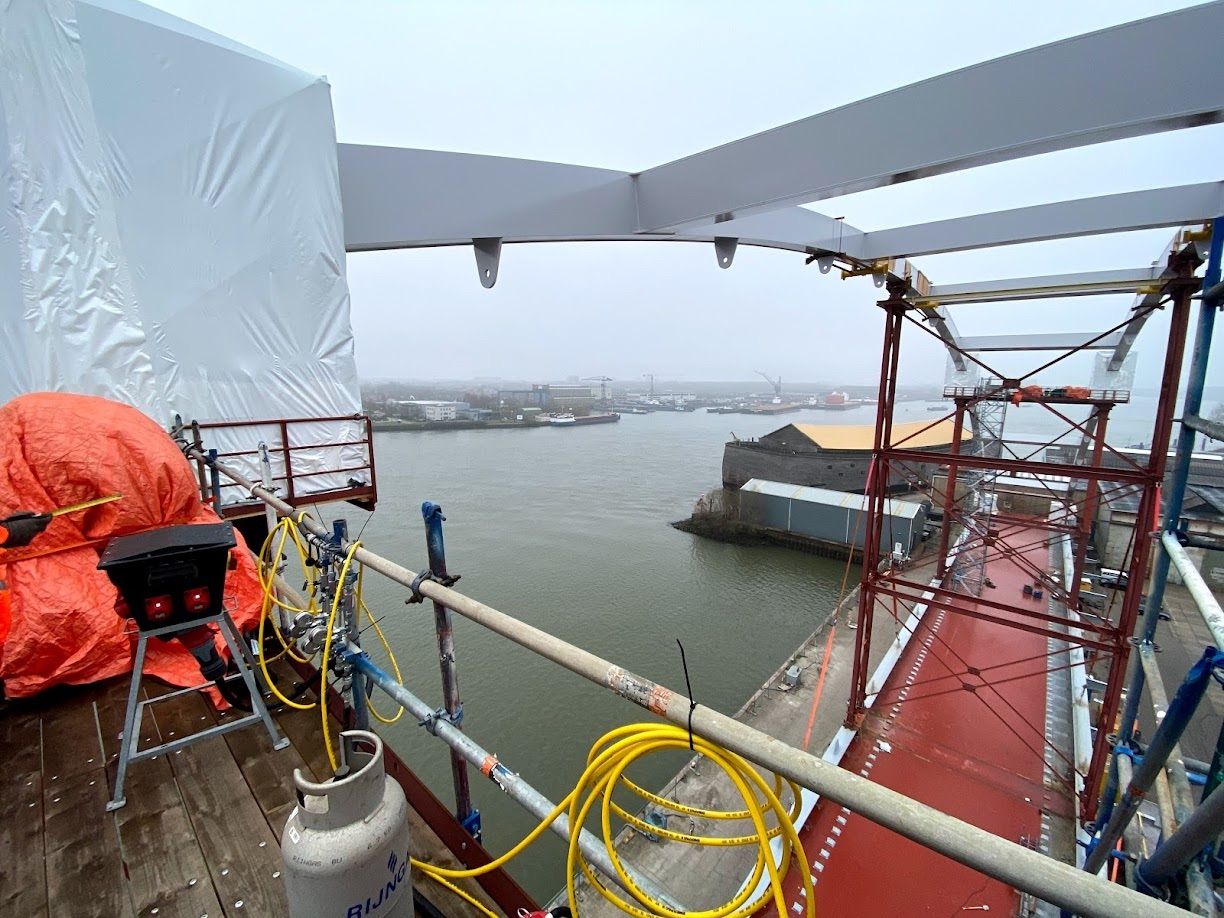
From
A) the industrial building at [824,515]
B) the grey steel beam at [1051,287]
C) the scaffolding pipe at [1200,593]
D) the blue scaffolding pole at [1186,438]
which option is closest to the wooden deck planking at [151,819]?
the scaffolding pipe at [1200,593]

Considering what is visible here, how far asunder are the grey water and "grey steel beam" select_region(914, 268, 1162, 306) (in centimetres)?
670

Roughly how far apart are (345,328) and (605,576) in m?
11.7

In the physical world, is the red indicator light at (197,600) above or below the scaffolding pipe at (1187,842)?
above

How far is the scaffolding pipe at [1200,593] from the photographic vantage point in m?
1.65

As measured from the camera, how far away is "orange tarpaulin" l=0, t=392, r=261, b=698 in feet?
7.86

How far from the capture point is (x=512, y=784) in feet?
4.47

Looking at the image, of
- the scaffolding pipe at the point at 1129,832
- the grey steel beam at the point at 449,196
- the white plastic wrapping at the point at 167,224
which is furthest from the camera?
the white plastic wrapping at the point at 167,224

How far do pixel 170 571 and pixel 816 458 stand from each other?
22.6 metres

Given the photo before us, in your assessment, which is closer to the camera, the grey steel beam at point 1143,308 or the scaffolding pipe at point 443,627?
Answer: the scaffolding pipe at point 443,627

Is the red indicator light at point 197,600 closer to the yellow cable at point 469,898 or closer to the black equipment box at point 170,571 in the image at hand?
the black equipment box at point 170,571

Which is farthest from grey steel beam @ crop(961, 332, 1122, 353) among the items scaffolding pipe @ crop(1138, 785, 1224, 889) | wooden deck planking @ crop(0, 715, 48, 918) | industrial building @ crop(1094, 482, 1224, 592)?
wooden deck planking @ crop(0, 715, 48, 918)

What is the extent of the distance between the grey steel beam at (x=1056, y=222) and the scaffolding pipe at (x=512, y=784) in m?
3.94

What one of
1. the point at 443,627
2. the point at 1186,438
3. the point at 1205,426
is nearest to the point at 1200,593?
the point at 1205,426

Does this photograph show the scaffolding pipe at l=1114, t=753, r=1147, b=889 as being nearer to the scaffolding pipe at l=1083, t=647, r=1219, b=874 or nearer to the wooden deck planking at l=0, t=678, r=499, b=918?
the scaffolding pipe at l=1083, t=647, r=1219, b=874
